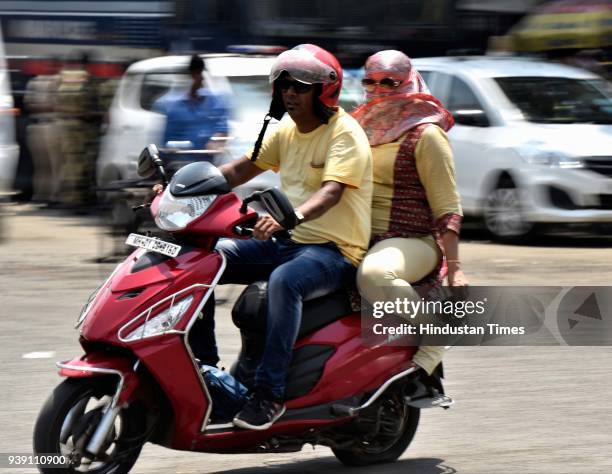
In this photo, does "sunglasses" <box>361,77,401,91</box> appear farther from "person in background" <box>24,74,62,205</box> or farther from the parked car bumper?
"person in background" <box>24,74,62,205</box>

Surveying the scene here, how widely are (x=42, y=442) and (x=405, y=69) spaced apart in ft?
7.32

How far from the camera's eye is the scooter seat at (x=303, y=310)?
5379 mm

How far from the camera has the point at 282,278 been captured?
17.5 ft

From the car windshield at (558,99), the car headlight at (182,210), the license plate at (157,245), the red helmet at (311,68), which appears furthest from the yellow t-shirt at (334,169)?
the car windshield at (558,99)

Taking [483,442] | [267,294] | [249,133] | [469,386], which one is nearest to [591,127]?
[249,133]

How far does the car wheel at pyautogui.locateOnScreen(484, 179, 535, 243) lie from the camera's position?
1298 centimetres

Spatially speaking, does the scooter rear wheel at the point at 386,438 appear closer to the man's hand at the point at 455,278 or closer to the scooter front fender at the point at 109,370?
the man's hand at the point at 455,278

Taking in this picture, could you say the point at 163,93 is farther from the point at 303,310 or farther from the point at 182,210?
the point at 182,210

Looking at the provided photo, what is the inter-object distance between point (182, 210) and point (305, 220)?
0.47 meters

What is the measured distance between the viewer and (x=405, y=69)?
19.5ft

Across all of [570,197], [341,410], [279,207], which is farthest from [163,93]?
[279,207]

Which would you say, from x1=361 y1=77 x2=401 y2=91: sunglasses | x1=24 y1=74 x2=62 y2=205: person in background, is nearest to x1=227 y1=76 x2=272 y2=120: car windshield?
x1=24 y1=74 x2=62 y2=205: person in background

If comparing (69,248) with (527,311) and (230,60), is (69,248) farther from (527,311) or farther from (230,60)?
(527,311)

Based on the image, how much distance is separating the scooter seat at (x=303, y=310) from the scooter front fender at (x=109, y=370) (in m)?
0.54
